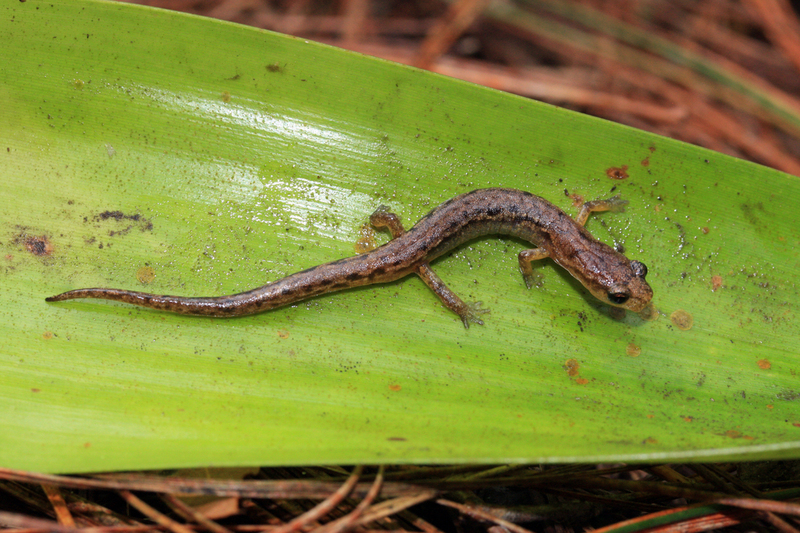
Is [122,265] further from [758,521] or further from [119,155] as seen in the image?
[758,521]

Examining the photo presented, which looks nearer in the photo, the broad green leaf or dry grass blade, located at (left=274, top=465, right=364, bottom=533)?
dry grass blade, located at (left=274, top=465, right=364, bottom=533)

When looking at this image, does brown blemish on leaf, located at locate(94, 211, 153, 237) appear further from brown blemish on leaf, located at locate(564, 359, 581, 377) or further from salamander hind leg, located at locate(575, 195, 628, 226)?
salamander hind leg, located at locate(575, 195, 628, 226)

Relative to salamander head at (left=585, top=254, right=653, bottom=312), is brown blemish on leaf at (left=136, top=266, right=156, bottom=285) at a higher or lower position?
lower

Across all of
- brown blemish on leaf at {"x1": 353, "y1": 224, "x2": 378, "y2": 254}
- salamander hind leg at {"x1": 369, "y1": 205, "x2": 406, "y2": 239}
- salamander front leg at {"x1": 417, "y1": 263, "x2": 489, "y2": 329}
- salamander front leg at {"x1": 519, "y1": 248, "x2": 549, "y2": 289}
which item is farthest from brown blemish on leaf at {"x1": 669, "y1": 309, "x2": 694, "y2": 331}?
brown blemish on leaf at {"x1": 353, "y1": 224, "x2": 378, "y2": 254}

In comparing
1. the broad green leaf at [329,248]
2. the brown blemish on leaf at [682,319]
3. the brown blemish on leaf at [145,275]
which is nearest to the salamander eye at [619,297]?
the broad green leaf at [329,248]

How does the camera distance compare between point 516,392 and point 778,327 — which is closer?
point 516,392

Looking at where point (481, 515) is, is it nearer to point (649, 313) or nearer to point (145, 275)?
point (649, 313)

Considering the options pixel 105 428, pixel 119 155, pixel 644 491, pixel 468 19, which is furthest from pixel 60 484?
pixel 468 19

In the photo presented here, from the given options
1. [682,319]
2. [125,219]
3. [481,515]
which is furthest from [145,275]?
[682,319]
